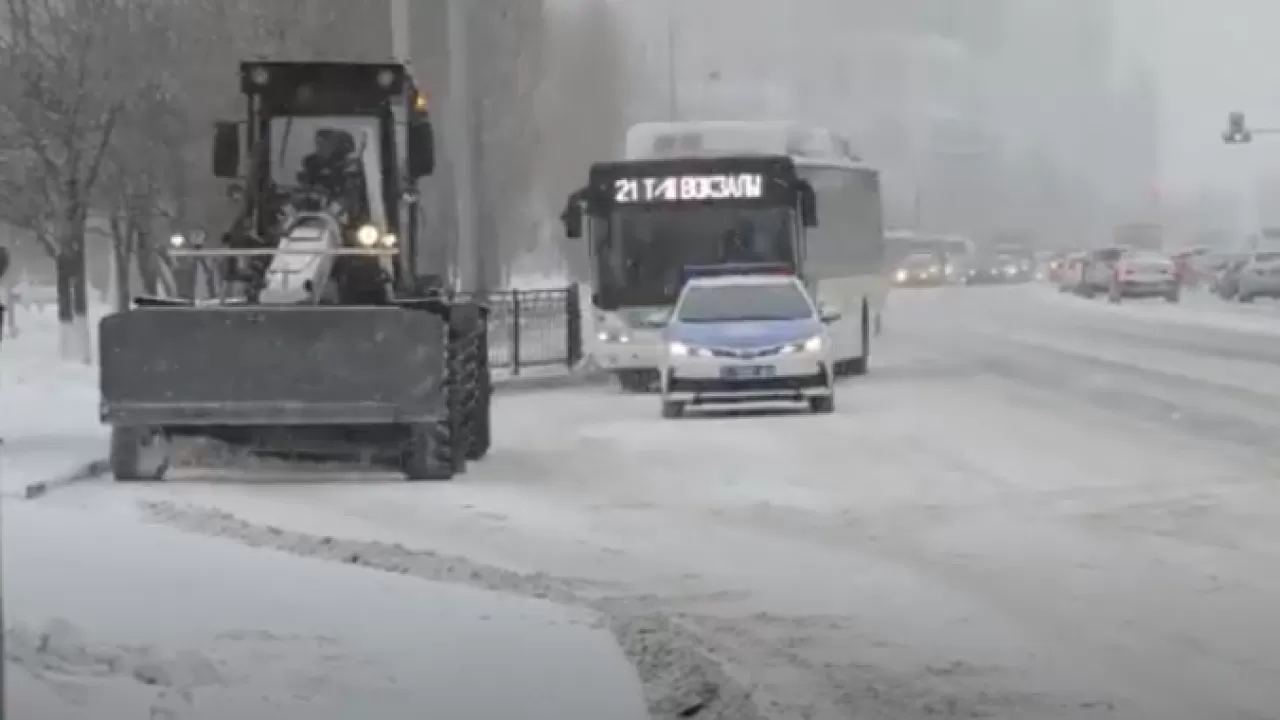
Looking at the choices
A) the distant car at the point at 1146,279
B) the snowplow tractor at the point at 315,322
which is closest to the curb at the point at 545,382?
the snowplow tractor at the point at 315,322

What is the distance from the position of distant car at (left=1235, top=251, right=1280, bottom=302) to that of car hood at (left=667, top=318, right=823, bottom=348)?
39753 millimetres

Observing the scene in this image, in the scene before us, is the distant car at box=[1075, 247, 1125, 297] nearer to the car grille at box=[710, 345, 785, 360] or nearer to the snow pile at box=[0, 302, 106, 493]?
the snow pile at box=[0, 302, 106, 493]

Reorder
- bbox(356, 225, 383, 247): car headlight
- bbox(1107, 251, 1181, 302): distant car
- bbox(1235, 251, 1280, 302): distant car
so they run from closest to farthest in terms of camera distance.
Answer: bbox(356, 225, 383, 247): car headlight < bbox(1235, 251, 1280, 302): distant car < bbox(1107, 251, 1181, 302): distant car

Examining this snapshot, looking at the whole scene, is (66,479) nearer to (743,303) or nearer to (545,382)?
(743,303)

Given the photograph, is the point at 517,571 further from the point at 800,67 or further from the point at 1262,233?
the point at 800,67

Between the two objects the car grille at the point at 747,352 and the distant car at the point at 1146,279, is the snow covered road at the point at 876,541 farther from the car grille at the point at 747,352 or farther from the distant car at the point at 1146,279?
the distant car at the point at 1146,279

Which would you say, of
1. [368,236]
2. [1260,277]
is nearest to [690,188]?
[368,236]

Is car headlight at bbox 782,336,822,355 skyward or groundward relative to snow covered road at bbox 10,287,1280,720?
skyward

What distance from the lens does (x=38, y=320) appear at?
205 ft

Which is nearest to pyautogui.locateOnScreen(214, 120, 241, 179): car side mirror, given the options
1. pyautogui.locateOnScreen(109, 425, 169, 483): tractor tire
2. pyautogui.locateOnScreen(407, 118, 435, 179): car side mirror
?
pyautogui.locateOnScreen(407, 118, 435, 179): car side mirror

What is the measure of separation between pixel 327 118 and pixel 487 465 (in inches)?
138

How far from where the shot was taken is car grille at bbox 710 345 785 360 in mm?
25375

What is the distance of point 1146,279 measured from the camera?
209 ft

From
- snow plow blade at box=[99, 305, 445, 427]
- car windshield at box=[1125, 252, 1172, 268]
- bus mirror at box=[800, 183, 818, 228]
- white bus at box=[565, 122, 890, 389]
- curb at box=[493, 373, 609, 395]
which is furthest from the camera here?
car windshield at box=[1125, 252, 1172, 268]
